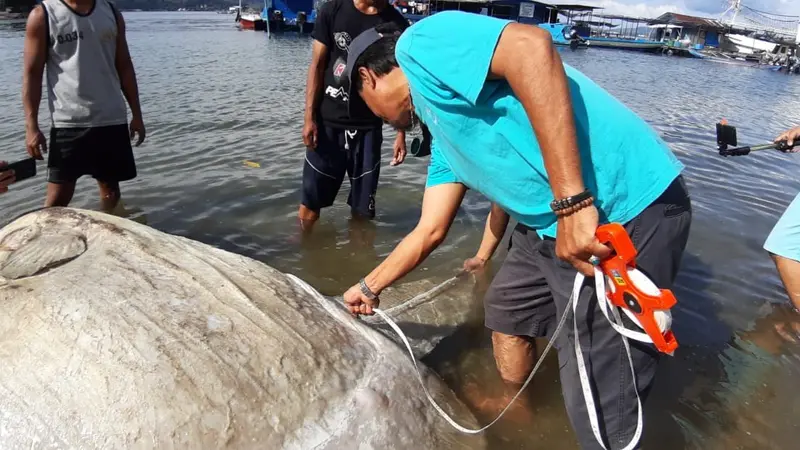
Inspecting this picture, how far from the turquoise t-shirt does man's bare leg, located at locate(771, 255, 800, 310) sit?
2.20m

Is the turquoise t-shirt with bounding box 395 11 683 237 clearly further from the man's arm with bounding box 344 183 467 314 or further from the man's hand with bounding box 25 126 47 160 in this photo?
the man's hand with bounding box 25 126 47 160

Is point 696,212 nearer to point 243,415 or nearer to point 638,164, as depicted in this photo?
point 638,164

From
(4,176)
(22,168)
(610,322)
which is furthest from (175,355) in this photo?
(22,168)

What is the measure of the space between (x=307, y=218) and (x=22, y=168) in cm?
230

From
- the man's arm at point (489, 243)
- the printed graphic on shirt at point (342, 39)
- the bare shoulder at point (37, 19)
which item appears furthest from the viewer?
the printed graphic on shirt at point (342, 39)

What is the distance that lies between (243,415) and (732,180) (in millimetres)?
7881

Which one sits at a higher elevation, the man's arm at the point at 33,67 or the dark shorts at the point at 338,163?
the man's arm at the point at 33,67

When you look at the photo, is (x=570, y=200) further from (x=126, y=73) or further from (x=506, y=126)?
(x=126, y=73)

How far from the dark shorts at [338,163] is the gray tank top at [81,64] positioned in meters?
1.64

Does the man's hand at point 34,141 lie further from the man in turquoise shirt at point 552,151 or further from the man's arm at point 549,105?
the man's arm at point 549,105

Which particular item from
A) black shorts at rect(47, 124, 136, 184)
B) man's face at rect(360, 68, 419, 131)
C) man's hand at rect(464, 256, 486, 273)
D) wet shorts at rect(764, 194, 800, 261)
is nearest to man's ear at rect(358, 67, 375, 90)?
man's face at rect(360, 68, 419, 131)

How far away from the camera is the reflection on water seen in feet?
10.1

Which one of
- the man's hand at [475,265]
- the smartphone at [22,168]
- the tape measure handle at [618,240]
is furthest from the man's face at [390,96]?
the smartphone at [22,168]

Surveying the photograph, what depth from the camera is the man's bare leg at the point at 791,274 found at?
3.52 m
